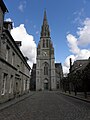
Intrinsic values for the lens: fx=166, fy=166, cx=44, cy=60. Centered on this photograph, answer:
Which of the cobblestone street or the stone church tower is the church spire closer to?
the stone church tower

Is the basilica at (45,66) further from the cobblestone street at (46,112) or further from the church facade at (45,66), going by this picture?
the cobblestone street at (46,112)

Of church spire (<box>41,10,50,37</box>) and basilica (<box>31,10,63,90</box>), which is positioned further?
church spire (<box>41,10,50,37</box>)

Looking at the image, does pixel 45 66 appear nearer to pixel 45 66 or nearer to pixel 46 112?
pixel 45 66

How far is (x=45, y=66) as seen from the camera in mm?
80875

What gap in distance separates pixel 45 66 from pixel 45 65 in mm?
516

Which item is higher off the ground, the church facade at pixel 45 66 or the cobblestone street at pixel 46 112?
the church facade at pixel 45 66

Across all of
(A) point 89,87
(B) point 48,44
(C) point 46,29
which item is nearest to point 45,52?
(B) point 48,44

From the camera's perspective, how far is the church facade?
77819mm

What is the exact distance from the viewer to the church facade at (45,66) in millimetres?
77819

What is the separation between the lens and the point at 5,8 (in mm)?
15891

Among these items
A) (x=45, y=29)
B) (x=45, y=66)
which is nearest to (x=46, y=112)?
(x=45, y=66)

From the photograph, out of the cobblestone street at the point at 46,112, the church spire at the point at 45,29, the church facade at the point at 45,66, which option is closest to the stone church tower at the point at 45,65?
the church facade at the point at 45,66

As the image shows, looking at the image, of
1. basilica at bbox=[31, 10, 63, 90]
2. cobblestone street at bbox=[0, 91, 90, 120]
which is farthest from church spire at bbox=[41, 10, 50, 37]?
cobblestone street at bbox=[0, 91, 90, 120]

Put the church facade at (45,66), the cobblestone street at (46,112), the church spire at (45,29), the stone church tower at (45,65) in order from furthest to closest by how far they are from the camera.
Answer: the church spire at (45,29), the stone church tower at (45,65), the church facade at (45,66), the cobblestone street at (46,112)
